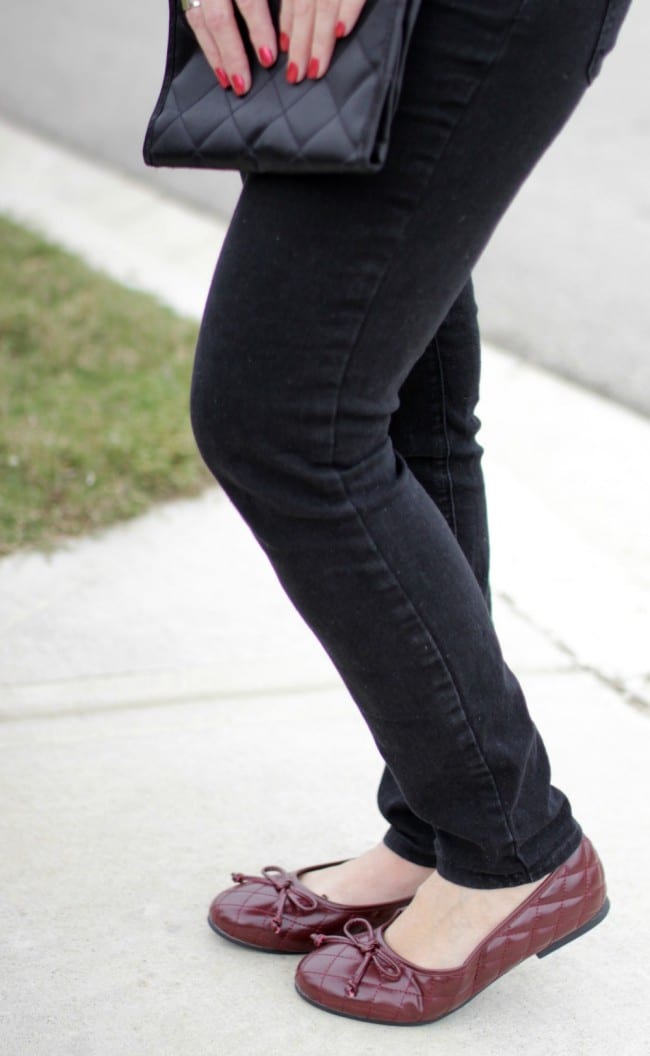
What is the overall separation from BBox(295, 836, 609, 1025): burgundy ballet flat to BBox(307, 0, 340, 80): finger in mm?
833

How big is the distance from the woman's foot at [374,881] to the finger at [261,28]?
0.88m

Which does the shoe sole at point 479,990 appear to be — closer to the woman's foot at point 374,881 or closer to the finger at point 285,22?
the woman's foot at point 374,881

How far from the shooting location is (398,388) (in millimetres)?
1265

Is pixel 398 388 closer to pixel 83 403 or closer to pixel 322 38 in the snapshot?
pixel 322 38

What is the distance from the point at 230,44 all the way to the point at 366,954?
0.91 meters

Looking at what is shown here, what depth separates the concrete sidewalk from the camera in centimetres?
142

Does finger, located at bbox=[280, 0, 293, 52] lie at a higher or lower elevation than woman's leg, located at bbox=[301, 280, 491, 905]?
higher

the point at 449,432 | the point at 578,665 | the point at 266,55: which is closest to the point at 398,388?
the point at 449,432

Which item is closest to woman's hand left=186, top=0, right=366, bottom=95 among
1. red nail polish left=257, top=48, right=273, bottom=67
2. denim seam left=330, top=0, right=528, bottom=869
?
red nail polish left=257, top=48, right=273, bottom=67

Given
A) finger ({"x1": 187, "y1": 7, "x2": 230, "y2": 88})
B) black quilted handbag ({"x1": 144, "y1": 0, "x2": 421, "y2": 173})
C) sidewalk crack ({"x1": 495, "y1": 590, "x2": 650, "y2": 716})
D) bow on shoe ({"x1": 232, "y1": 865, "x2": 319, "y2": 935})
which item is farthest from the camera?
sidewalk crack ({"x1": 495, "y1": 590, "x2": 650, "y2": 716})

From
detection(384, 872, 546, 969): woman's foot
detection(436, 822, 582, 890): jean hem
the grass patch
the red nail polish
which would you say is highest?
the red nail polish

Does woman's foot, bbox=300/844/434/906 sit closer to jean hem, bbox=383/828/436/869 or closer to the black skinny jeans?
jean hem, bbox=383/828/436/869

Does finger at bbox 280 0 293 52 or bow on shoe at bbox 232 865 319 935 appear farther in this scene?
bow on shoe at bbox 232 865 319 935

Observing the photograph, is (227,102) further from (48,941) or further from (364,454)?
(48,941)
